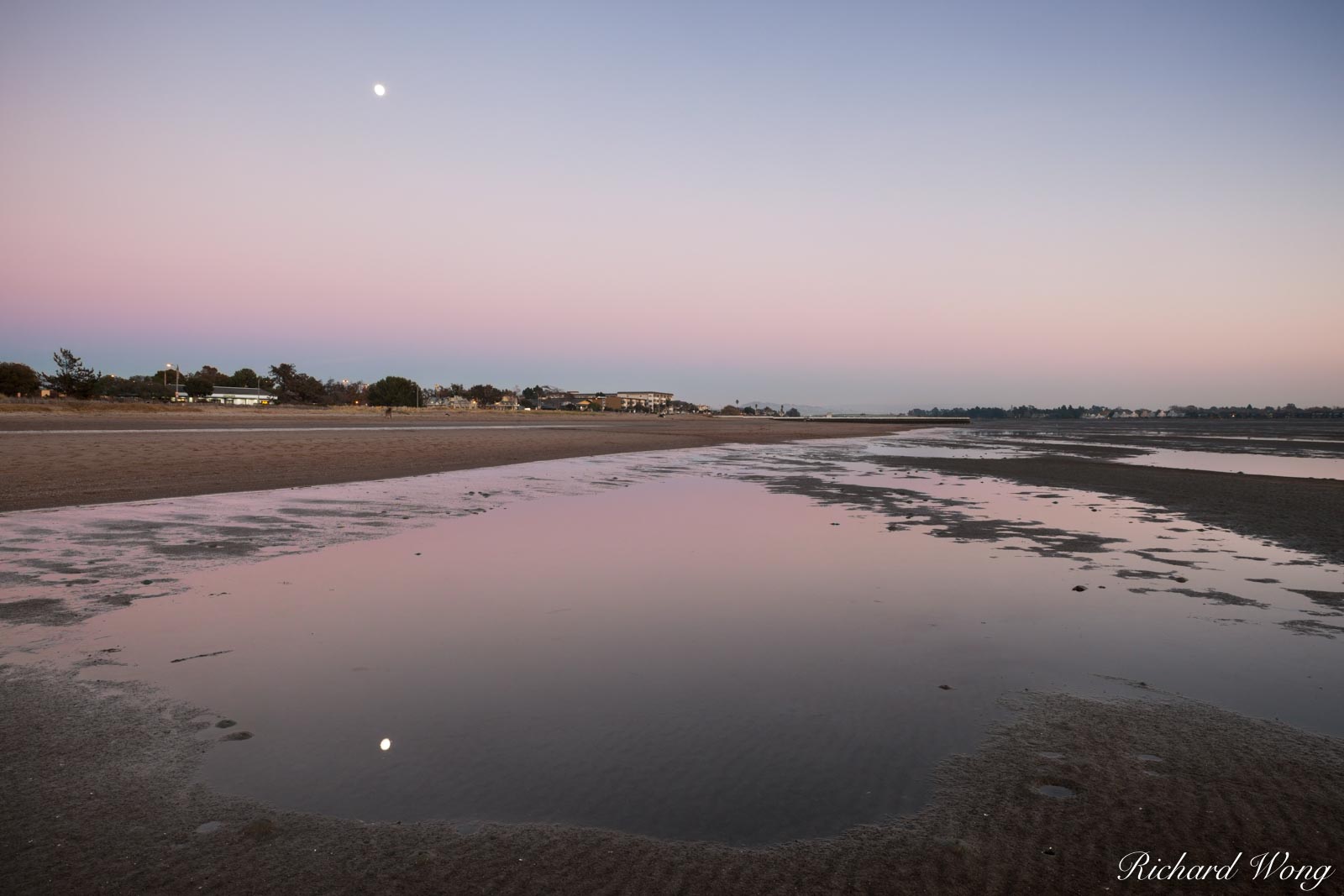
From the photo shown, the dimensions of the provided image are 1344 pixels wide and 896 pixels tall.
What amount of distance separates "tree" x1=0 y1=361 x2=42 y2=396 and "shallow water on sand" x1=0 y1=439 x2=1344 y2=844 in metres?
106

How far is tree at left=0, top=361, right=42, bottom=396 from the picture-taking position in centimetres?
9100

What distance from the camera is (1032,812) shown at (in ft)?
12.5

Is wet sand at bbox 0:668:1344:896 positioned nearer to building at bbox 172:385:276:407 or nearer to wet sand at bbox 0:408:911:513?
wet sand at bbox 0:408:911:513

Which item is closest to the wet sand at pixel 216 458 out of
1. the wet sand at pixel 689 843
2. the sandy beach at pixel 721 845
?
the sandy beach at pixel 721 845

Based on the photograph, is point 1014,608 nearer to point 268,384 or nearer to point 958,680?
point 958,680

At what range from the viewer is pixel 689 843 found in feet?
11.3

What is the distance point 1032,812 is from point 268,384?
600 ft

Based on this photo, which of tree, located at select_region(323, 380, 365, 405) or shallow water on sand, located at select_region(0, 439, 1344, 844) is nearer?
shallow water on sand, located at select_region(0, 439, 1344, 844)

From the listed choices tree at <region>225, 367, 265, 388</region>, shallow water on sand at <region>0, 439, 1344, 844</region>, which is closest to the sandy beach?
shallow water on sand at <region>0, 439, 1344, 844</region>

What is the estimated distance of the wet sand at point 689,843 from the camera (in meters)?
3.15

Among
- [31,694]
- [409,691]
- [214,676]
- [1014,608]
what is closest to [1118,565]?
[1014,608]

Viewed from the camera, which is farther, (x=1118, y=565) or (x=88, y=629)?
(x=1118, y=565)

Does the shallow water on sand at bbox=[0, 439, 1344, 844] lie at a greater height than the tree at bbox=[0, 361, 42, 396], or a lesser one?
lesser

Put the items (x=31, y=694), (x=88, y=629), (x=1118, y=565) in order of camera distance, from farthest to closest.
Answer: (x=1118, y=565), (x=88, y=629), (x=31, y=694)
